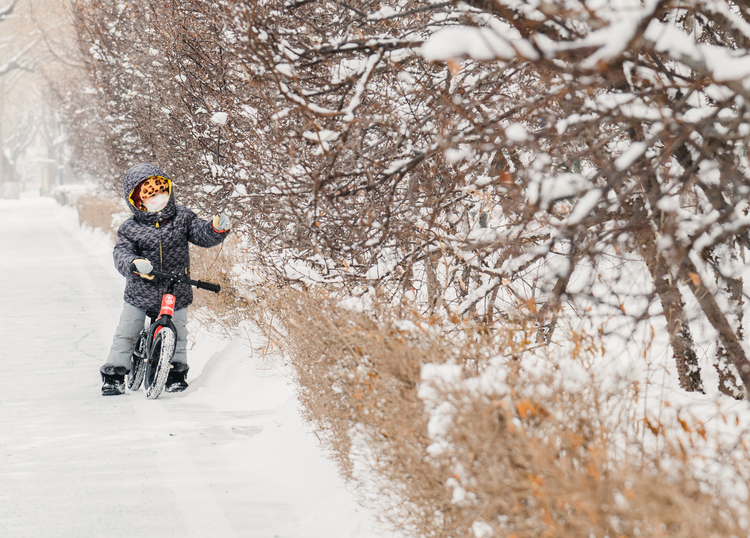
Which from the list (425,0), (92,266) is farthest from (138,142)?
(425,0)

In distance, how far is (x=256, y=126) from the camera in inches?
259

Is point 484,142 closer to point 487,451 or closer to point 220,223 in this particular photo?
point 487,451

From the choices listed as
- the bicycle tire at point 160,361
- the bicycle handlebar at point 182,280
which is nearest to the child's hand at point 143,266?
the bicycle handlebar at point 182,280

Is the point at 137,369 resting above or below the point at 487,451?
below

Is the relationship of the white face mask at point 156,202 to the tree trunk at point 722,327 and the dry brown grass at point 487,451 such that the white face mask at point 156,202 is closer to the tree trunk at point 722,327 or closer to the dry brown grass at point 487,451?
the dry brown grass at point 487,451

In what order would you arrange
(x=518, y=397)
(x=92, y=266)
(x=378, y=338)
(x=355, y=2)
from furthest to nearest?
(x=92, y=266) < (x=355, y=2) < (x=378, y=338) < (x=518, y=397)

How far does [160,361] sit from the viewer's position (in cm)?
658

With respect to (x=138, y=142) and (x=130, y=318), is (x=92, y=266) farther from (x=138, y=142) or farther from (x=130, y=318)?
(x=130, y=318)

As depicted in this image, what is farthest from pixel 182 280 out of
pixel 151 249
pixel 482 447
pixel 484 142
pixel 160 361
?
pixel 482 447

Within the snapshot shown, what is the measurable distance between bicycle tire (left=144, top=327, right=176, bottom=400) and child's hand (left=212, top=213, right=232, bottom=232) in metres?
0.88

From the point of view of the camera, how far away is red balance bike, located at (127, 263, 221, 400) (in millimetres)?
6566

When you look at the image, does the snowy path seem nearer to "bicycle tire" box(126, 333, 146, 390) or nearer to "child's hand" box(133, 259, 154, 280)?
"bicycle tire" box(126, 333, 146, 390)

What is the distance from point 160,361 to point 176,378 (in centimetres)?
48

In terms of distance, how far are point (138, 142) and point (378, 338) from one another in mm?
10721
